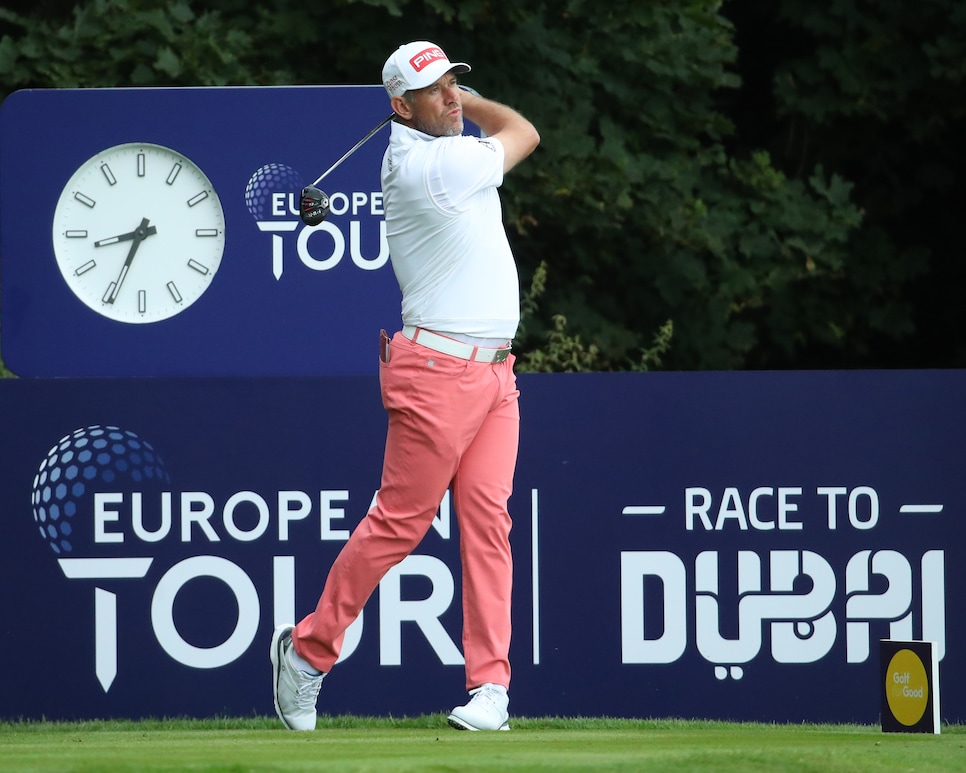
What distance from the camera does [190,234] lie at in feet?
19.5

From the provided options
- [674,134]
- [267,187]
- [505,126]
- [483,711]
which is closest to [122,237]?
[267,187]

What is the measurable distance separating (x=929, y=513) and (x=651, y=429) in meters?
0.97

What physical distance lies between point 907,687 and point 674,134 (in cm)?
547

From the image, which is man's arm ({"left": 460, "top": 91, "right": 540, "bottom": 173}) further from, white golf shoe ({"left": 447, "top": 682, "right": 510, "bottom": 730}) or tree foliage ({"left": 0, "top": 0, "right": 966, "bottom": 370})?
tree foliage ({"left": 0, "top": 0, "right": 966, "bottom": 370})

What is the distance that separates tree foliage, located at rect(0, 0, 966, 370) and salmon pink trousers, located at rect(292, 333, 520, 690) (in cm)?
407

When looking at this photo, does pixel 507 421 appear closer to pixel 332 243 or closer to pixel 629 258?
pixel 332 243

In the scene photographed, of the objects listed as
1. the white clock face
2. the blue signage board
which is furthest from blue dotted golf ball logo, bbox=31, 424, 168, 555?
the white clock face

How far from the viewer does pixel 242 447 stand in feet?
17.9

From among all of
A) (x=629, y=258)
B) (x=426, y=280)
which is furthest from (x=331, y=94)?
(x=629, y=258)

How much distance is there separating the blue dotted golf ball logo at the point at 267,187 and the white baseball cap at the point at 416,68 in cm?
172

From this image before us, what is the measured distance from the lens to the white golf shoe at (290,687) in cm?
444

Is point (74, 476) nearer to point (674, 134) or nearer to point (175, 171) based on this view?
point (175, 171)

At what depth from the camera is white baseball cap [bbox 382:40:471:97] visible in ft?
13.9

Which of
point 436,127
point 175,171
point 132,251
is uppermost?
point 175,171
